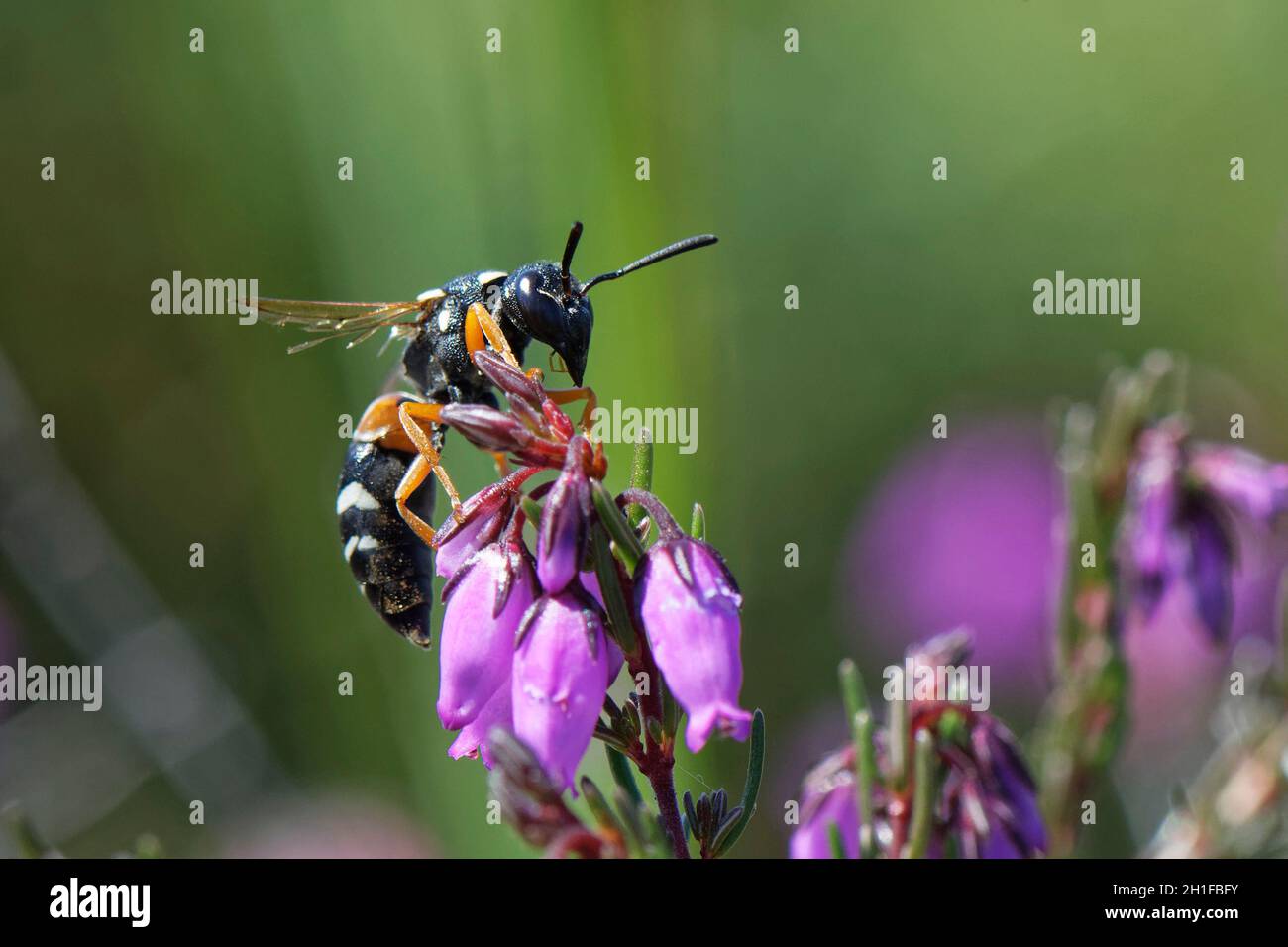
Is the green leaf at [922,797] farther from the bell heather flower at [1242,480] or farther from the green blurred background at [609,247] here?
the green blurred background at [609,247]

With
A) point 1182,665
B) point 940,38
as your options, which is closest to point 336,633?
point 1182,665

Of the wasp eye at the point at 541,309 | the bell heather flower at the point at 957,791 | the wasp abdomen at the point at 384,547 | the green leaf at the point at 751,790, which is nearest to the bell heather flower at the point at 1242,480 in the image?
the bell heather flower at the point at 957,791

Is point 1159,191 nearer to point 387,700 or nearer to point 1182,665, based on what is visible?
point 1182,665

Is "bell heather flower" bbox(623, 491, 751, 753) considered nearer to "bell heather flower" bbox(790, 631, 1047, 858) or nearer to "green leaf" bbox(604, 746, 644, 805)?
"green leaf" bbox(604, 746, 644, 805)

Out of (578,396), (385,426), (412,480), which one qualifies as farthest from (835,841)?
(385,426)

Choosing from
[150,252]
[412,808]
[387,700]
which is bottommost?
[412,808]

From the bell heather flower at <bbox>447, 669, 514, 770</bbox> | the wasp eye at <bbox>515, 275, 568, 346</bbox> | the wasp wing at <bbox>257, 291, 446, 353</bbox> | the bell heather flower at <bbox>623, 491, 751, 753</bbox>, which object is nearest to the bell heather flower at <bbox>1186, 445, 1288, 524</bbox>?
the bell heather flower at <bbox>623, 491, 751, 753</bbox>

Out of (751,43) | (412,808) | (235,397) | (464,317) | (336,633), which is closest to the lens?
(464,317)

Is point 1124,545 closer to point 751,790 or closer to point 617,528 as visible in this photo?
point 751,790
